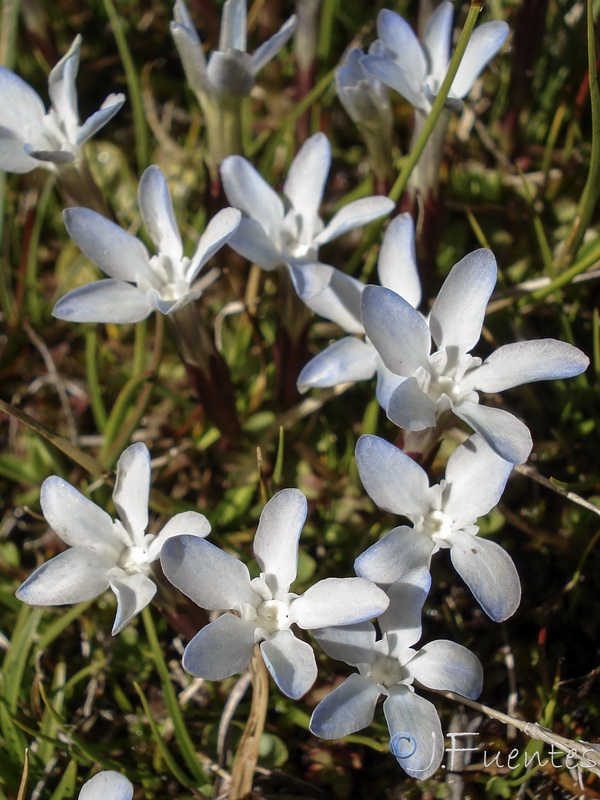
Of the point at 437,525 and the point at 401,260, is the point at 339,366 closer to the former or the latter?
the point at 401,260

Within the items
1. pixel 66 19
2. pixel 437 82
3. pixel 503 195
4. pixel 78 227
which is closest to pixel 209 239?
pixel 78 227

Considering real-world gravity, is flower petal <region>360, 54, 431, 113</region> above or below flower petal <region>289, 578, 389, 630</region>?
above

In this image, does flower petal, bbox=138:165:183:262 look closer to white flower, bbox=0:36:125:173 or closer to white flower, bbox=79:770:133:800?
white flower, bbox=0:36:125:173

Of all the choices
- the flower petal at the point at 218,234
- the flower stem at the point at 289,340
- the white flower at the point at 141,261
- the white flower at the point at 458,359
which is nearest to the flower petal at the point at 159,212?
the white flower at the point at 141,261

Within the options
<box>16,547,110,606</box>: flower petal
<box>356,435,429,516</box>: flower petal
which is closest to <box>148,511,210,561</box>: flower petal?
<box>16,547,110,606</box>: flower petal

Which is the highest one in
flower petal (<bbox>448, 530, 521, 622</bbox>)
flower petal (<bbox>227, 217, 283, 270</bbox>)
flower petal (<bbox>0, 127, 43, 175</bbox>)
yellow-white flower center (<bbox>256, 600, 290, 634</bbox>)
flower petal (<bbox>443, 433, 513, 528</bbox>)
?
flower petal (<bbox>0, 127, 43, 175</bbox>)

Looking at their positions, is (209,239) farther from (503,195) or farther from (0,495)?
(503,195)

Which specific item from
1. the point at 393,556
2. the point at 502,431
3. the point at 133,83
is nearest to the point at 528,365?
the point at 502,431

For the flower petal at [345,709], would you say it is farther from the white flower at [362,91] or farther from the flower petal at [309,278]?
the white flower at [362,91]
